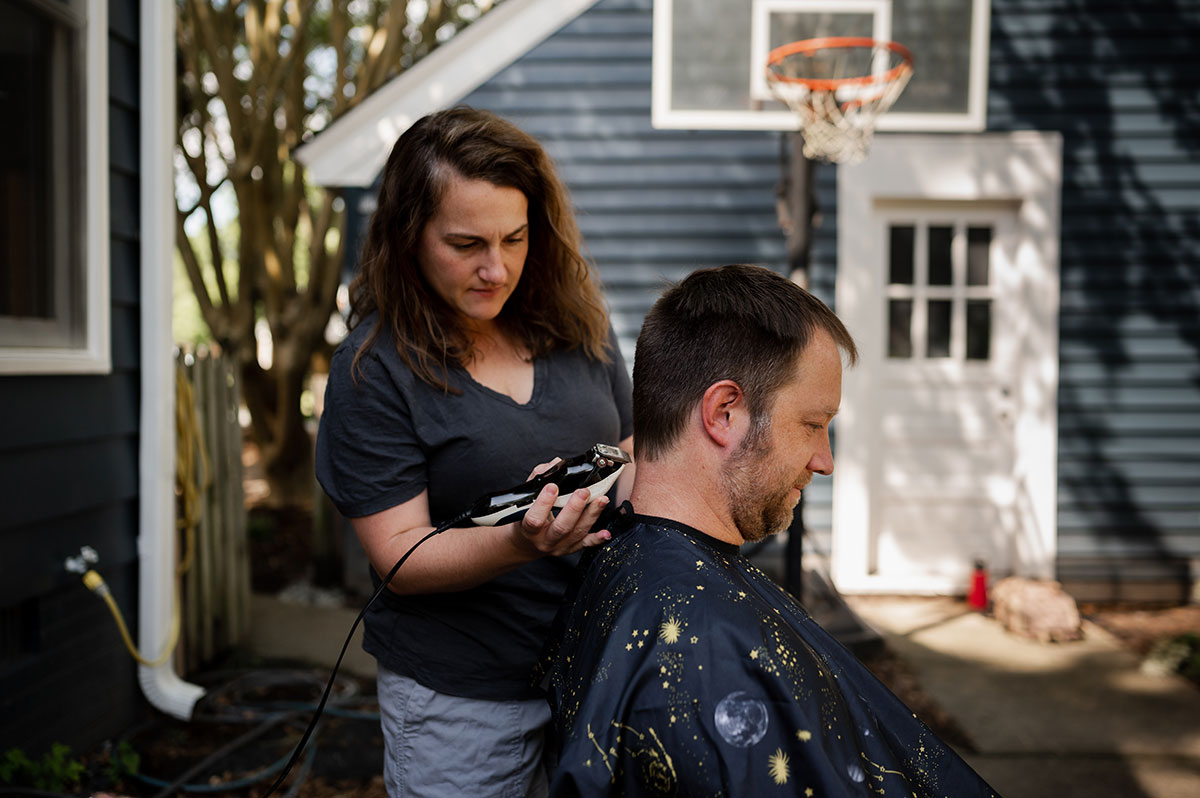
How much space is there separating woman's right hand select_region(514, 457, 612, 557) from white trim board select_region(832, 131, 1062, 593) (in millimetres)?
4207

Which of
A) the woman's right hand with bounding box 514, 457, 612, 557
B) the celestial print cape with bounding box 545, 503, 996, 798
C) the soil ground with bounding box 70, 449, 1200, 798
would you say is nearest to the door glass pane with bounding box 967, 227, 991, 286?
the soil ground with bounding box 70, 449, 1200, 798

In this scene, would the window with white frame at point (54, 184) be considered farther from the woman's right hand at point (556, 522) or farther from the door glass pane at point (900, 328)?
the door glass pane at point (900, 328)

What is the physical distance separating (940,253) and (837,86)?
1364 millimetres

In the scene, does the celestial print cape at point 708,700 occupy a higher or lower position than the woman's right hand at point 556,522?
lower

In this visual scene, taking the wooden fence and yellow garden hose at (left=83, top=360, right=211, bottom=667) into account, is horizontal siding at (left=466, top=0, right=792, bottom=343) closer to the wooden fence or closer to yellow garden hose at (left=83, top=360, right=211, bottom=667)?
the wooden fence

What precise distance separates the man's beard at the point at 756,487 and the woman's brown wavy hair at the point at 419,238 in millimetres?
450

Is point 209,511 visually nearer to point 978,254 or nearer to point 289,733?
point 289,733

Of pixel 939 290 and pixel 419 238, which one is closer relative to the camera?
pixel 419 238

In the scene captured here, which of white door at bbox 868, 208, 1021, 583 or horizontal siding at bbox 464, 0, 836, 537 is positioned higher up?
horizontal siding at bbox 464, 0, 836, 537

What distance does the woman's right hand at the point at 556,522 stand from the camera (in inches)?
50.2

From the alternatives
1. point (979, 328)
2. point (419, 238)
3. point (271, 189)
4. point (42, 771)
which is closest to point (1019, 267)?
point (979, 328)

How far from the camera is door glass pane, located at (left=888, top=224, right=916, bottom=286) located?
550 centimetres

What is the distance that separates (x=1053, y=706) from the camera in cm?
391

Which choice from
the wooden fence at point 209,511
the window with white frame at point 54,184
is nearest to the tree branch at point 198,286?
the wooden fence at point 209,511
